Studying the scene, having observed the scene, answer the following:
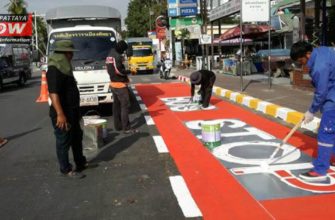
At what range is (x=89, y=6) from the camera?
14836 millimetres

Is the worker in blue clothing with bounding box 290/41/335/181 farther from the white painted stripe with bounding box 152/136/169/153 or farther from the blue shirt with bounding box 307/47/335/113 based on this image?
the white painted stripe with bounding box 152/136/169/153

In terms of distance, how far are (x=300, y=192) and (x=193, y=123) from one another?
16.3ft

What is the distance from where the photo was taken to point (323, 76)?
5.22m

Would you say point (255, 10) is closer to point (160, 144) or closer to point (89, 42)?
point (89, 42)

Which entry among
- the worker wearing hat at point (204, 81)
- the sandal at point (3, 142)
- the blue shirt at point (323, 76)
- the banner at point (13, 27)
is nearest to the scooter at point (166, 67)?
the worker wearing hat at point (204, 81)

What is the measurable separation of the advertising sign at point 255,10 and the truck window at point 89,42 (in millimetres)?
4805

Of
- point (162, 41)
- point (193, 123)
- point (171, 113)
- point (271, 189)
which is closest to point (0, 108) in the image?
point (171, 113)

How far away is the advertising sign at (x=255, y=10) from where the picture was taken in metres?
14.6

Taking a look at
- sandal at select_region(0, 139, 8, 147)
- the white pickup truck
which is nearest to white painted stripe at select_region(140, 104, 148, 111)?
the white pickup truck

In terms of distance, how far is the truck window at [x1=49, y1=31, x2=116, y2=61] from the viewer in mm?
11641

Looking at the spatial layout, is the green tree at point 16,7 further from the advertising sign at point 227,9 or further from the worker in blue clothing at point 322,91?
the worker in blue clothing at point 322,91

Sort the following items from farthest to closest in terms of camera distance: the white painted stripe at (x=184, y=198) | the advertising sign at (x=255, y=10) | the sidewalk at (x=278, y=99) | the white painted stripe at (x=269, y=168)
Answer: the advertising sign at (x=255, y=10) < the sidewalk at (x=278, y=99) < the white painted stripe at (x=269, y=168) < the white painted stripe at (x=184, y=198)

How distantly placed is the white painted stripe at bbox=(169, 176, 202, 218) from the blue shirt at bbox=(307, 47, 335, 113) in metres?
1.86

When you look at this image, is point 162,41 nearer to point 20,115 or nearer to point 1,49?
point 1,49
